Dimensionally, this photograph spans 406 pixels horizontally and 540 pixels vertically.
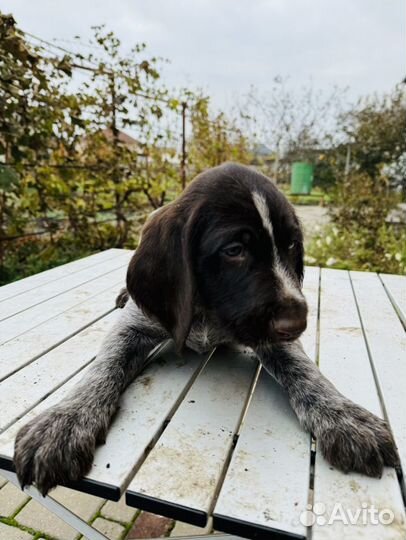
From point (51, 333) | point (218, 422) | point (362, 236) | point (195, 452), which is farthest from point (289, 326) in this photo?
point (362, 236)

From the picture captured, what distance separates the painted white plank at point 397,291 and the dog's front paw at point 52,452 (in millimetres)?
2168

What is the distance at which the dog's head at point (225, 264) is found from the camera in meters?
1.65

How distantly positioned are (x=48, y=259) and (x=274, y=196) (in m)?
4.20

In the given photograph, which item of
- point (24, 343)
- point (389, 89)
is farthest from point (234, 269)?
point (389, 89)

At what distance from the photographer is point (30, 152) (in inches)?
182

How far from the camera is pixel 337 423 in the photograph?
1403 millimetres

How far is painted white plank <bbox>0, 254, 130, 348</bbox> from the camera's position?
2377mm

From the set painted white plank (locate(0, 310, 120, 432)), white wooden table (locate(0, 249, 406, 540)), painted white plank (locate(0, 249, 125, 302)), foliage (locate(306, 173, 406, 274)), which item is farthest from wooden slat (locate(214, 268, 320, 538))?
foliage (locate(306, 173, 406, 274))

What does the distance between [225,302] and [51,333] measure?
1.14 m

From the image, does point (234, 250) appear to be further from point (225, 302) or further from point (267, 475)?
point (267, 475)

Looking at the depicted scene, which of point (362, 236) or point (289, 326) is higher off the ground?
point (289, 326)

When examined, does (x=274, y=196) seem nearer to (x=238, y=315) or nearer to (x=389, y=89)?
(x=238, y=315)

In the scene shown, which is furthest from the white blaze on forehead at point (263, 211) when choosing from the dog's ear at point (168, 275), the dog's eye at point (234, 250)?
the dog's ear at point (168, 275)

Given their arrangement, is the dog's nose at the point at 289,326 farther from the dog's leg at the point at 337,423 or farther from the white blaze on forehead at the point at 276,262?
the dog's leg at the point at 337,423
